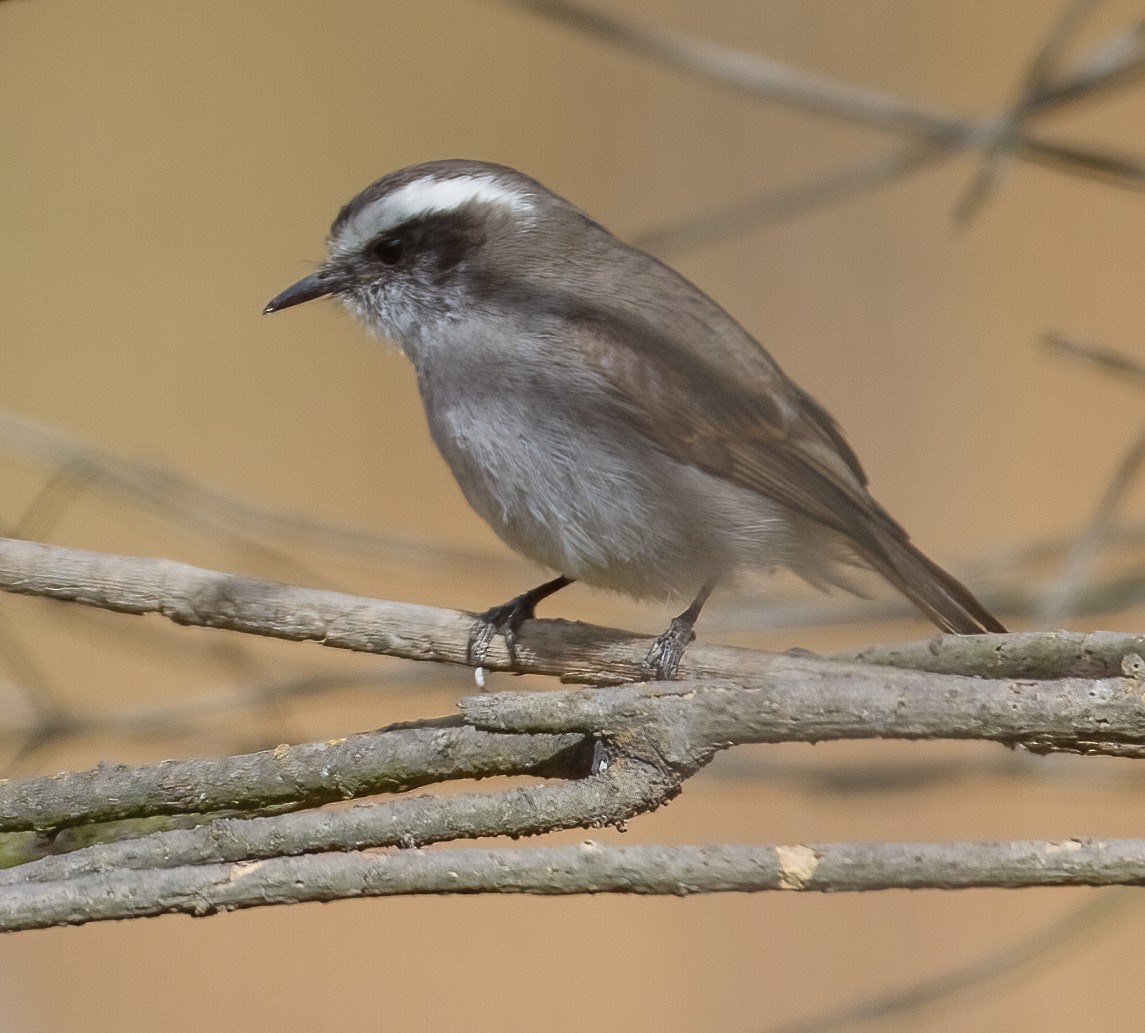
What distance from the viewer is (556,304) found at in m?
2.44

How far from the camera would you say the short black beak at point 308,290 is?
2549mm

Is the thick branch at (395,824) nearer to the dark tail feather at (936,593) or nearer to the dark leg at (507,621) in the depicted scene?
the dark leg at (507,621)

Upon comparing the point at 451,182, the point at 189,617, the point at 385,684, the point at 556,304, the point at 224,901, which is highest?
the point at 451,182

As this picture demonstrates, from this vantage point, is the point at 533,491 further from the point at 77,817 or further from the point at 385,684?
the point at 77,817

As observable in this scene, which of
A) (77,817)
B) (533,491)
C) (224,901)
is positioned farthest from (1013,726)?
(533,491)

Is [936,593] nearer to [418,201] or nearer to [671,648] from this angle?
[671,648]

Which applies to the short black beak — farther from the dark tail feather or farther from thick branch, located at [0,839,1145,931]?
thick branch, located at [0,839,1145,931]

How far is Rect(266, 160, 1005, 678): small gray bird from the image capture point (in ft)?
7.37

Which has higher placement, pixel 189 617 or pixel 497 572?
pixel 497 572

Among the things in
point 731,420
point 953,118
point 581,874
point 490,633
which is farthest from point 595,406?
point 581,874

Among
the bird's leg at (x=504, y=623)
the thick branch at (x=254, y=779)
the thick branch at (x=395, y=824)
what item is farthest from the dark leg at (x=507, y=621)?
the thick branch at (x=395, y=824)

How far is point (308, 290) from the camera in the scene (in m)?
2.58

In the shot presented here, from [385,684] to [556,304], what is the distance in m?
0.81

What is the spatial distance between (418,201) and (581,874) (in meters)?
1.74
